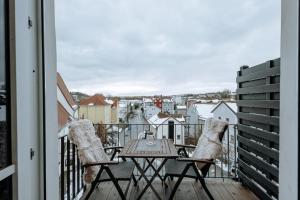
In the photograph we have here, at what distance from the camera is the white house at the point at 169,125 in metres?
4.49

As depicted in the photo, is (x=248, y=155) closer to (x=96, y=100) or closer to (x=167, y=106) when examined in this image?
(x=167, y=106)

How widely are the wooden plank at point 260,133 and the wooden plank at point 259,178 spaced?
489 mm

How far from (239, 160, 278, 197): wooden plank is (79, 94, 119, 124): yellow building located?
104 inches

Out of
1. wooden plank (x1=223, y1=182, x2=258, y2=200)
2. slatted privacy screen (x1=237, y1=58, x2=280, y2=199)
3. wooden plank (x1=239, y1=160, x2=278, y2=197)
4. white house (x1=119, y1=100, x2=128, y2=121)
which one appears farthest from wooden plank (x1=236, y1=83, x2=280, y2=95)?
white house (x1=119, y1=100, x2=128, y2=121)

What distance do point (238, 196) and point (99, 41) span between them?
3.98 m

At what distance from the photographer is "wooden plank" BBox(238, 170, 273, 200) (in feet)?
9.56

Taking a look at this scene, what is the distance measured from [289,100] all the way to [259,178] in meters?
2.09

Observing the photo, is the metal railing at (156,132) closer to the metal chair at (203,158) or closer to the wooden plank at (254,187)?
the wooden plank at (254,187)

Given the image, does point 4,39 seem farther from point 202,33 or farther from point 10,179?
point 202,33

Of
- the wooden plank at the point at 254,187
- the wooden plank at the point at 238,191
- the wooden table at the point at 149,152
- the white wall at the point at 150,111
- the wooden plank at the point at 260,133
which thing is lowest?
the wooden plank at the point at 238,191

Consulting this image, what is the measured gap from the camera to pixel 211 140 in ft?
11.0

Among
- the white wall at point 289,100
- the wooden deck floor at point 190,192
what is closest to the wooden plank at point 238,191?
the wooden deck floor at point 190,192

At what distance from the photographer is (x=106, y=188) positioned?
3559 millimetres

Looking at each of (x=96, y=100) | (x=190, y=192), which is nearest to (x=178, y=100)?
(x=96, y=100)
